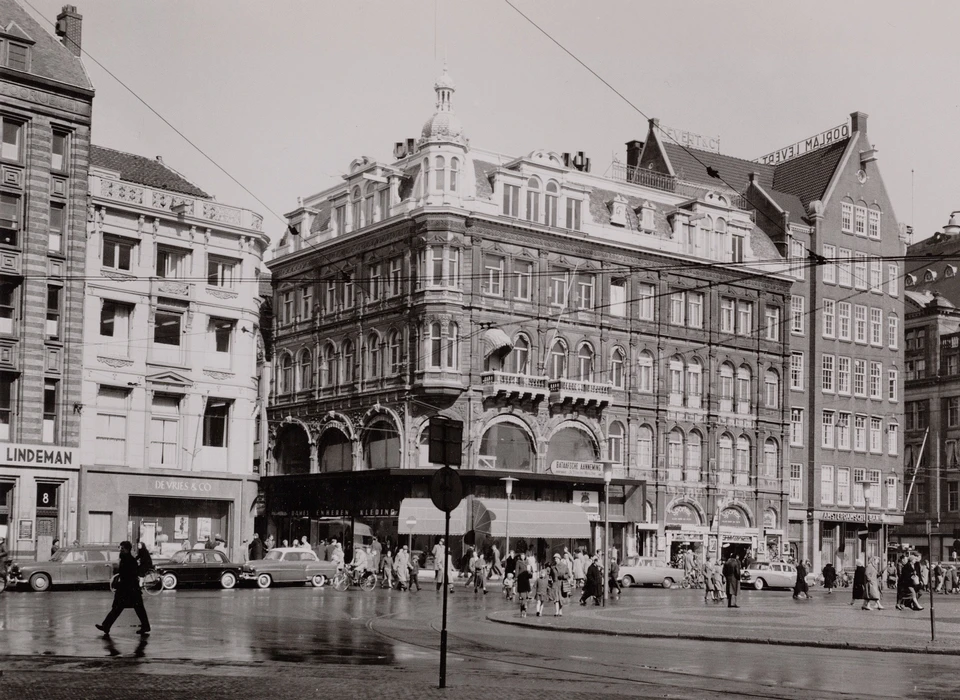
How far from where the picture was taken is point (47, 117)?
48.3 meters

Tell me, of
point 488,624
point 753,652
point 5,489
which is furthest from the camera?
point 5,489

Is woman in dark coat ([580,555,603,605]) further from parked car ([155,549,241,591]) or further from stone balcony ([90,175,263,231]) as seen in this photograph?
stone balcony ([90,175,263,231])

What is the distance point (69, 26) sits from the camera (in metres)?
52.2

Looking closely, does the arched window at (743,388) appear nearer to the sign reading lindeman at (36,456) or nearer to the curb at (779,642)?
the sign reading lindeman at (36,456)

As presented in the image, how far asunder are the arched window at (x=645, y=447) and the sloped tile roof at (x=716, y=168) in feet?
54.1

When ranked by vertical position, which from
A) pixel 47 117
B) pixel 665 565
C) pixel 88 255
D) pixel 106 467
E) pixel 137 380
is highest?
pixel 47 117

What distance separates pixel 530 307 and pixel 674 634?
3759cm

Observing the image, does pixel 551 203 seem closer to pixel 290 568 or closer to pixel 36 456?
pixel 290 568

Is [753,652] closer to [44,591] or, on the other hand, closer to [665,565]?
[44,591]

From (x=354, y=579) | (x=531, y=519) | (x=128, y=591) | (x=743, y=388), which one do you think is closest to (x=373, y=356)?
(x=531, y=519)

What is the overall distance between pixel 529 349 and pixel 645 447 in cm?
815

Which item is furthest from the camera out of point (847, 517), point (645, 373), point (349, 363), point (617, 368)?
point (847, 517)

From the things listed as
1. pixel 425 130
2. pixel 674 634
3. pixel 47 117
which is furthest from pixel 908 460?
pixel 674 634

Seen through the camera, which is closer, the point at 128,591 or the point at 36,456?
the point at 128,591
